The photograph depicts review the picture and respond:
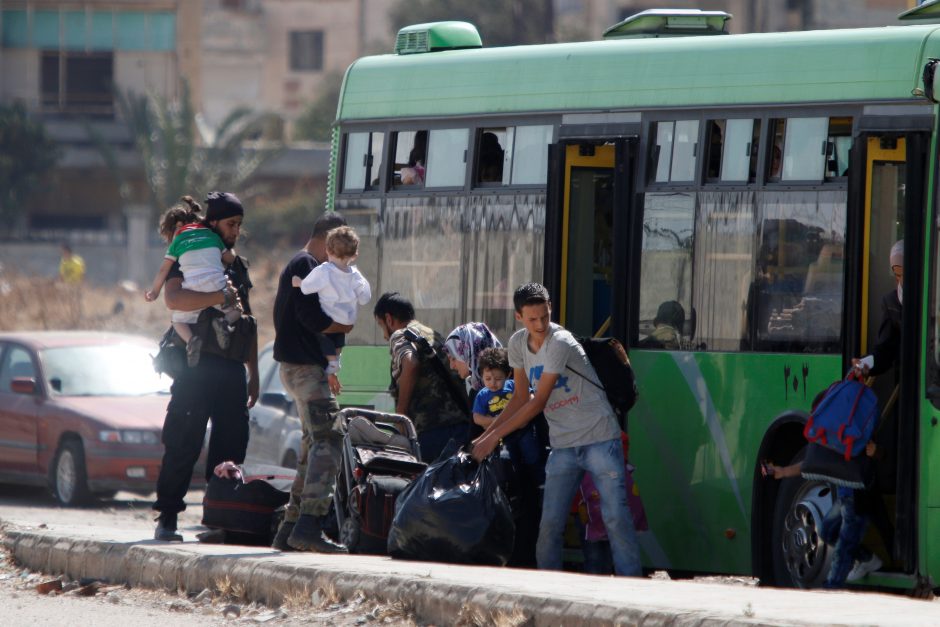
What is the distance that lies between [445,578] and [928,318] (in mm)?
2468

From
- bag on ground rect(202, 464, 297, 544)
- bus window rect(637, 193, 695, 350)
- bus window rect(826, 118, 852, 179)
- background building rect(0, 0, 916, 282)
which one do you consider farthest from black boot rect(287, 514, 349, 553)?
background building rect(0, 0, 916, 282)

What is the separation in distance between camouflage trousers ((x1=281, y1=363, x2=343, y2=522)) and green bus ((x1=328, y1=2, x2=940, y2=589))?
1.55 metres

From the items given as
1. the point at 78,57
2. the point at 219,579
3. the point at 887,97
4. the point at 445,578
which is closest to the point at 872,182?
the point at 887,97

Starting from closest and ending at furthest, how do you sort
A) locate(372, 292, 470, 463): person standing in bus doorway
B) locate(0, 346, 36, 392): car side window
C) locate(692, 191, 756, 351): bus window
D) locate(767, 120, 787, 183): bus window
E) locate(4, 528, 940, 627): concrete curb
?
locate(4, 528, 940, 627): concrete curb, locate(767, 120, 787, 183): bus window, locate(692, 191, 756, 351): bus window, locate(372, 292, 470, 463): person standing in bus doorway, locate(0, 346, 36, 392): car side window

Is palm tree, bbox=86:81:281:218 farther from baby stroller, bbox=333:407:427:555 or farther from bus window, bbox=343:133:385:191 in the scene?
baby stroller, bbox=333:407:427:555

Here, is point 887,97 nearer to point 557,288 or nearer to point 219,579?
point 557,288

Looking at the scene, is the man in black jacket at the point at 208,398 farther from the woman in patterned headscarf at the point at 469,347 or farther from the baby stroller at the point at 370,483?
the woman in patterned headscarf at the point at 469,347

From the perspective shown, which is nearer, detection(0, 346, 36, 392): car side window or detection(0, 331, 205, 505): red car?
detection(0, 331, 205, 505): red car

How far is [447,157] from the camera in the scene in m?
11.3

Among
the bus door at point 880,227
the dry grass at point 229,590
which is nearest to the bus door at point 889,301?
the bus door at point 880,227

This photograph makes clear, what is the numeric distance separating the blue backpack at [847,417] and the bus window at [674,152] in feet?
6.12

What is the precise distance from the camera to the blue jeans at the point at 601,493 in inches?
354

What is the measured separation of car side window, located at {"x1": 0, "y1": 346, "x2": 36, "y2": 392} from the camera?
17078 millimetres

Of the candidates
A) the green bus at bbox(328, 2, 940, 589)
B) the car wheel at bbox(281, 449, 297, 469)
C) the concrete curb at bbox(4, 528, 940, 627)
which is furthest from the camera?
the car wheel at bbox(281, 449, 297, 469)
